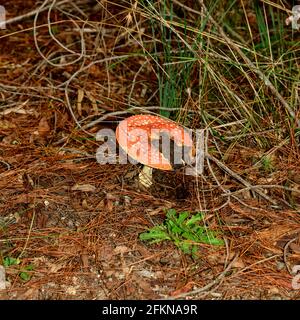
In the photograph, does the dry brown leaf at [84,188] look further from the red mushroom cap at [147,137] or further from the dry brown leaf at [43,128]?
the dry brown leaf at [43,128]

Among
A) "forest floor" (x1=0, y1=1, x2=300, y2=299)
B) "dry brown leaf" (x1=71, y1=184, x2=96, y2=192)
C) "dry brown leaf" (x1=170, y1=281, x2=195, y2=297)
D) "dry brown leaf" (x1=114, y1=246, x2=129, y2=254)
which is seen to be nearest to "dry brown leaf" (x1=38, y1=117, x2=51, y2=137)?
"forest floor" (x1=0, y1=1, x2=300, y2=299)

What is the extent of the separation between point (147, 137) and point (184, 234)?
18.5 inches

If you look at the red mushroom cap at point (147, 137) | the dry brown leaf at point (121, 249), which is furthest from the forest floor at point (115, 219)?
the red mushroom cap at point (147, 137)

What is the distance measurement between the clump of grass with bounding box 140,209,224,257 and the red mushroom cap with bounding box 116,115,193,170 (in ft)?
0.80

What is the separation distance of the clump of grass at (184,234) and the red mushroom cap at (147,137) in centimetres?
24

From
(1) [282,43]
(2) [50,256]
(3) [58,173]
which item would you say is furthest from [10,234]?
(1) [282,43]

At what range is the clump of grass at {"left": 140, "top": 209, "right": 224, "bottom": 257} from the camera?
2.49 meters

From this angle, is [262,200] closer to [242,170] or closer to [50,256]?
[242,170]

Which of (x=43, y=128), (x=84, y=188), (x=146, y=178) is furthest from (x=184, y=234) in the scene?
(x=43, y=128)

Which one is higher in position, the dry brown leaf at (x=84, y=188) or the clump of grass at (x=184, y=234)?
the clump of grass at (x=184, y=234)

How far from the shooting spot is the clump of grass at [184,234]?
2492 millimetres

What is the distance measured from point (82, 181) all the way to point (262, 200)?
0.85 m

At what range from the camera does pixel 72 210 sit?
8.91 ft

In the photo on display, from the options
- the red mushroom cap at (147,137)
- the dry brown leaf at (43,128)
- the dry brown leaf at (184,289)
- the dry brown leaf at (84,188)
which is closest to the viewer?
the dry brown leaf at (184,289)
